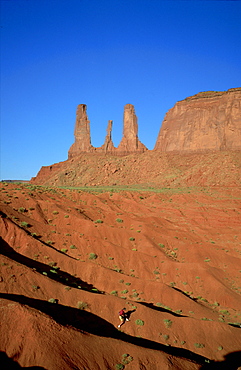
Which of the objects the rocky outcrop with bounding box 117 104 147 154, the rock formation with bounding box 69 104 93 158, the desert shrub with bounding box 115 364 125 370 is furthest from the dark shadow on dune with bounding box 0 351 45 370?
the rock formation with bounding box 69 104 93 158

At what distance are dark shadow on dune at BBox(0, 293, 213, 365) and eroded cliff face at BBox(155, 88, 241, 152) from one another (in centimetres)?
7576

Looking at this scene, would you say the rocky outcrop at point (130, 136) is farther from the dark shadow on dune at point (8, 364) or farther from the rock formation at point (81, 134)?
the dark shadow on dune at point (8, 364)

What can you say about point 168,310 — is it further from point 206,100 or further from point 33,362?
point 206,100

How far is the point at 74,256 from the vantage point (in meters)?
20.6

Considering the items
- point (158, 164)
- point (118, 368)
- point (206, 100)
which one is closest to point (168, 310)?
point (118, 368)

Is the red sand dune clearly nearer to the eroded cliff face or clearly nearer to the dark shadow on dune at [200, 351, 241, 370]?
the dark shadow on dune at [200, 351, 241, 370]

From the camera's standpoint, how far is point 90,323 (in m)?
11.8

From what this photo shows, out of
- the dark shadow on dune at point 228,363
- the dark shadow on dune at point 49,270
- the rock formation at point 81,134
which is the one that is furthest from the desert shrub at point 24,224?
the rock formation at point 81,134

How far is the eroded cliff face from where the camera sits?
266 feet

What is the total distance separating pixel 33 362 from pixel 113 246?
1443cm

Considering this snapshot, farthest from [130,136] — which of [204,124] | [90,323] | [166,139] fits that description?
[90,323]

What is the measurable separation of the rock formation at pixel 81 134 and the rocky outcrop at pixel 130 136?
12.8 metres

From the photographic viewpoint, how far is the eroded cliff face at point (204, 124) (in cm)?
8112

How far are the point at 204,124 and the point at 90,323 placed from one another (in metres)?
82.8
